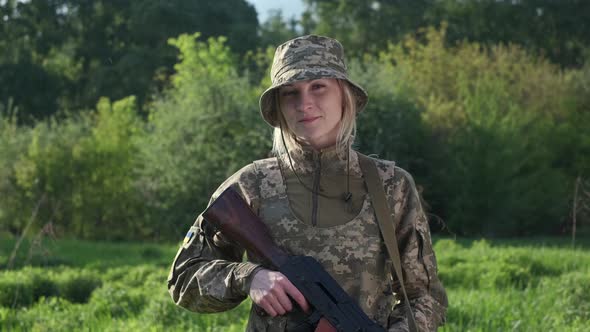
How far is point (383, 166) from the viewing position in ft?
9.31

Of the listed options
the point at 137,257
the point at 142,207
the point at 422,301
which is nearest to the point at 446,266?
the point at 137,257

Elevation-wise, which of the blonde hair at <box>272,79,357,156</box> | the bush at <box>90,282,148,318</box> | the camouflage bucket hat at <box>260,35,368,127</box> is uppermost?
the camouflage bucket hat at <box>260,35,368,127</box>

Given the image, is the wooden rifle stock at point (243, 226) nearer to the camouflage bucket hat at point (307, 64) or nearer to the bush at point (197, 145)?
the camouflage bucket hat at point (307, 64)

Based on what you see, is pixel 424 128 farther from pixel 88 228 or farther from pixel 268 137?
pixel 88 228

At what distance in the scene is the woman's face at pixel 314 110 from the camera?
109 inches

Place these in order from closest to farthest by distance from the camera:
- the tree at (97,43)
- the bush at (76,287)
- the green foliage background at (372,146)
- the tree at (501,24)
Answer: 1. the bush at (76,287)
2. the green foliage background at (372,146)
3. the tree at (97,43)
4. the tree at (501,24)

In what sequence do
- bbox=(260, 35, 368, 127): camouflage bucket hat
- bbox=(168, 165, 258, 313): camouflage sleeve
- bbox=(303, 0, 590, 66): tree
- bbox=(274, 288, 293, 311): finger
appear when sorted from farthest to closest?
bbox=(303, 0, 590, 66): tree → bbox=(260, 35, 368, 127): camouflage bucket hat → bbox=(168, 165, 258, 313): camouflage sleeve → bbox=(274, 288, 293, 311): finger

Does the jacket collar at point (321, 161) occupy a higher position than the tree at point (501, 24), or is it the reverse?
the tree at point (501, 24)

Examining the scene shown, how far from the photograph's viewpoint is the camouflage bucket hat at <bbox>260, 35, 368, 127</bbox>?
9.02 feet

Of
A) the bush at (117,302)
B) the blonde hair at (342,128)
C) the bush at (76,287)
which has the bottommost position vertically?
the bush at (76,287)

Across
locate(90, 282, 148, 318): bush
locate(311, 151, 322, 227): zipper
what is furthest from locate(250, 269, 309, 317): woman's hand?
locate(90, 282, 148, 318): bush

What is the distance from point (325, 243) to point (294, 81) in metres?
0.57

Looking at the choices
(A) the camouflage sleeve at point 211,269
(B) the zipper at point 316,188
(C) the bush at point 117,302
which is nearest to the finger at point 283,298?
(A) the camouflage sleeve at point 211,269

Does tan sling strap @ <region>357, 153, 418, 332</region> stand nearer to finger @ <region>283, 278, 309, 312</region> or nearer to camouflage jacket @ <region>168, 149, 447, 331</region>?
camouflage jacket @ <region>168, 149, 447, 331</region>
